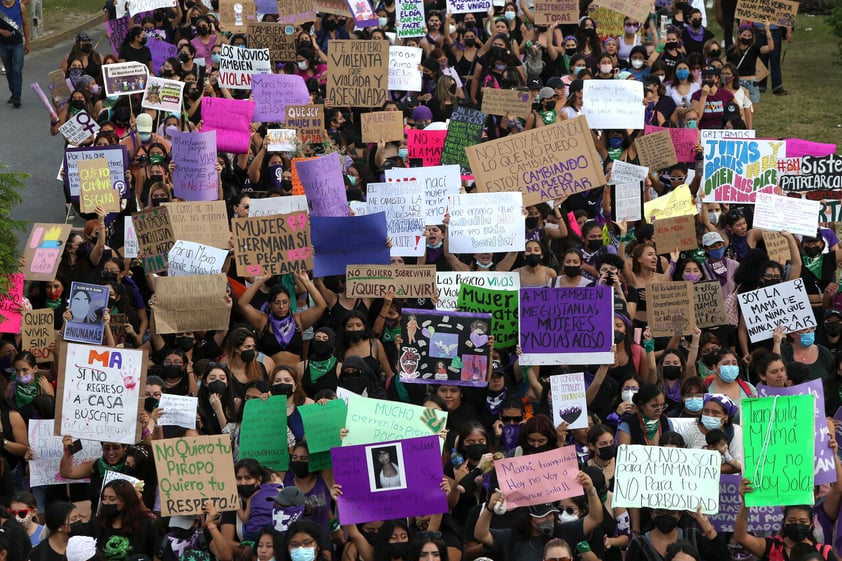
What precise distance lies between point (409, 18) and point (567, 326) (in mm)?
8281

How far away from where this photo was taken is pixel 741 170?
554 inches

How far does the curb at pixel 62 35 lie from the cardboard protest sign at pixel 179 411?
17159 millimetres

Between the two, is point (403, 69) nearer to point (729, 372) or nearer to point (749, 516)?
point (729, 372)

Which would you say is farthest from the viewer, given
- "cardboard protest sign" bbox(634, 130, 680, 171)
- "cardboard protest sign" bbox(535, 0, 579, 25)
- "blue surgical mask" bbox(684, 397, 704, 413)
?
"cardboard protest sign" bbox(535, 0, 579, 25)

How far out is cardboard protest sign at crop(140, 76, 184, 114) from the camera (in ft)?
50.8

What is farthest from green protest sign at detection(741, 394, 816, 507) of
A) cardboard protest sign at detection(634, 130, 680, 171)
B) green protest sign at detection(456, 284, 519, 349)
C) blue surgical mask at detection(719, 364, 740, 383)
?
cardboard protest sign at detection(634, 130, 680, 171)

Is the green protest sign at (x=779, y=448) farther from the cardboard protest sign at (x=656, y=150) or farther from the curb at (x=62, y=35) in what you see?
the curb at (x=62, y=35)

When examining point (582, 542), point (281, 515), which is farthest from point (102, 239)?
point (582, 542)

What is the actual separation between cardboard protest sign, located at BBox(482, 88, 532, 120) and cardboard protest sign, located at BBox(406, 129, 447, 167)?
2.75 feet

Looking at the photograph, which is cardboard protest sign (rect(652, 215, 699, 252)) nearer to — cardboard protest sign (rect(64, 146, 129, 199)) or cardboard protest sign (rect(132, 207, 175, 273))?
cardboard protest sign (rect(132, 207, 175, 273))

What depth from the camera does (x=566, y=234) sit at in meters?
13.2

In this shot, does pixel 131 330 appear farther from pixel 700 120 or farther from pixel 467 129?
pixel 700 120

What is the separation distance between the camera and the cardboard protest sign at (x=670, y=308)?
11289 mm

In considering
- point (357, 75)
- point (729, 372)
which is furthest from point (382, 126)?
point (729, 372)
